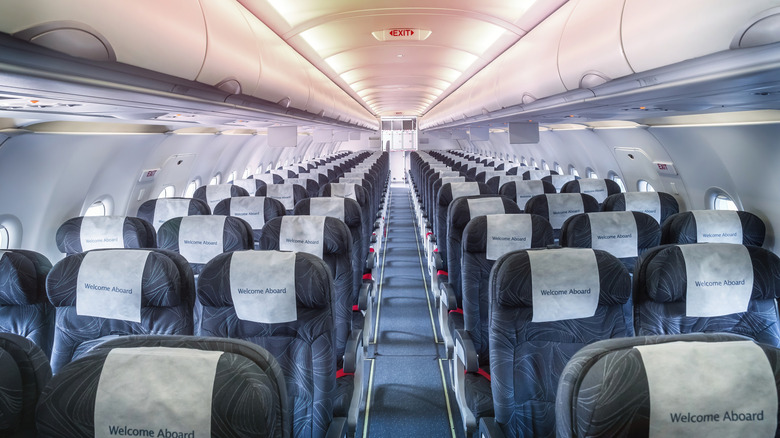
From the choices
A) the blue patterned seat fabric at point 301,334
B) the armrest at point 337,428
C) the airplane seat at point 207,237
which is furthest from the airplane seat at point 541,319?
the airplane seat at point 207,237

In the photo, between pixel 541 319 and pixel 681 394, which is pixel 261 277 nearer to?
pixel 541 319

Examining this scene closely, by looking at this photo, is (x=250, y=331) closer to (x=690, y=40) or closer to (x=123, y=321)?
(x=123, y=321)

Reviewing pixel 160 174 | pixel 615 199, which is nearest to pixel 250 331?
pixel 615 199

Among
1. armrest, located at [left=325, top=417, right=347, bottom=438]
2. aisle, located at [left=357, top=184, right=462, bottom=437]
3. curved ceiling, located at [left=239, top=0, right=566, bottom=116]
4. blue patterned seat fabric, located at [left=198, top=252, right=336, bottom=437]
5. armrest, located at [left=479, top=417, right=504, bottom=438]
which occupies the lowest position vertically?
aisle, located at [left=357, top=184, right=462, bottom=437]

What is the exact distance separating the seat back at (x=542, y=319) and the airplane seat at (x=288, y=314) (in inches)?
34.4

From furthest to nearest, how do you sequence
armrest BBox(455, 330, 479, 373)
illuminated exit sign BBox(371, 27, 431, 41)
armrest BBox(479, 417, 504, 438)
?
illuminated exit sign BBox(371, 27, 431, 41)
armrest BBox(455, 330, 479, 373)
armrest BBox(479, 417, 504, 438)

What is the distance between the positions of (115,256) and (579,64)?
9.83ft

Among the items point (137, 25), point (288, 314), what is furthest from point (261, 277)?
point (137, 25)

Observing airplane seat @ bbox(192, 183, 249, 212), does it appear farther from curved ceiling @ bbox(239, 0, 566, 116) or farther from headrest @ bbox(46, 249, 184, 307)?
headrest @ bbox(46, 249, 184, 307)

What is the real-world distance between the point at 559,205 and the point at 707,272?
298cm

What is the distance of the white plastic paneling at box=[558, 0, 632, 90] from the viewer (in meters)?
2.47

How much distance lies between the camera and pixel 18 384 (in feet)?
4.45

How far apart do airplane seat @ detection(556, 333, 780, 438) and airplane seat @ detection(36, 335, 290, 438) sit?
0.85 meters

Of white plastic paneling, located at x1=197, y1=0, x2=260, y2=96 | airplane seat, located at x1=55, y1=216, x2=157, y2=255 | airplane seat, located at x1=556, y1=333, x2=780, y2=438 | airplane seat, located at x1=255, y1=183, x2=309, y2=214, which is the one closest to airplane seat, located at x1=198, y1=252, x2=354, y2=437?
white plastic paneling, located at x1=197, y1=0, x2=260, y2=96
